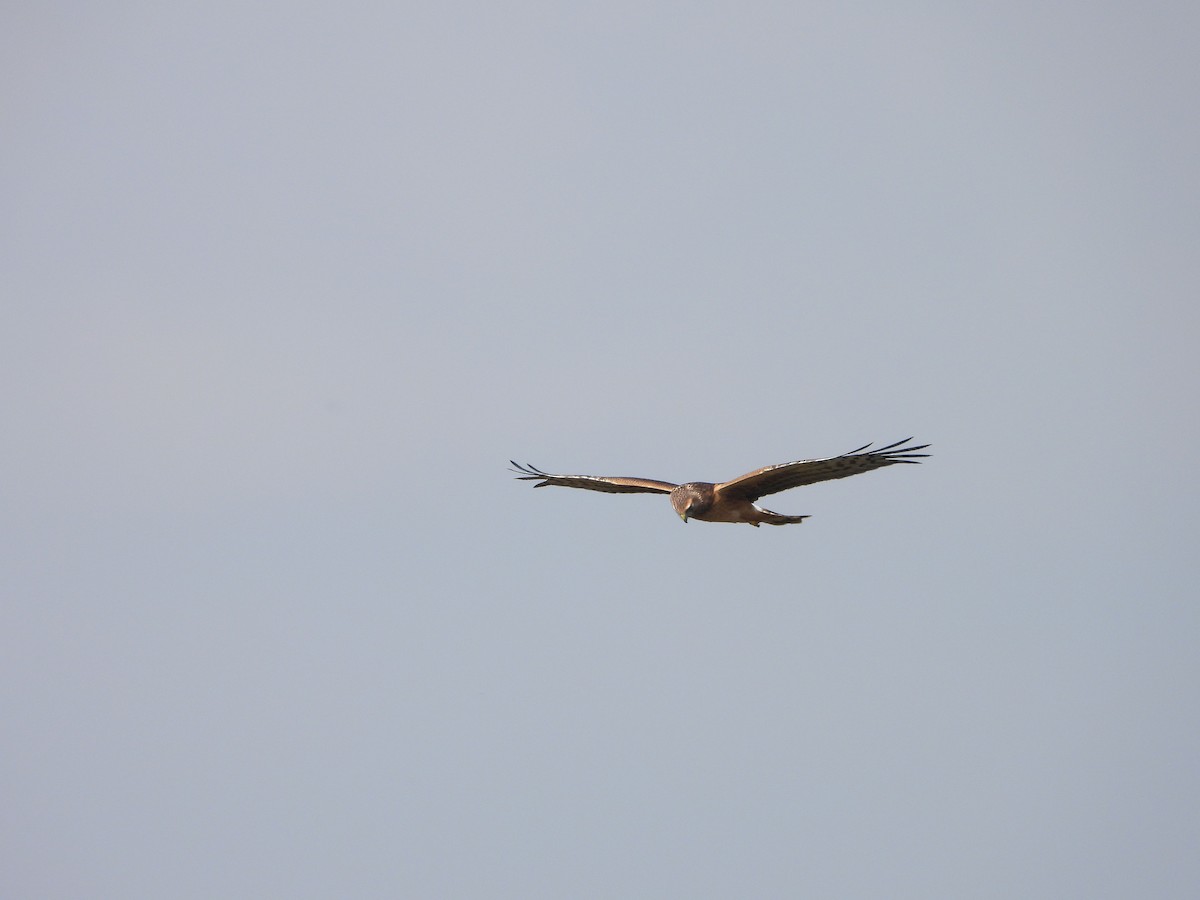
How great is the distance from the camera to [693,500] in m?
21.9

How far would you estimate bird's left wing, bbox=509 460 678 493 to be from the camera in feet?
77.7

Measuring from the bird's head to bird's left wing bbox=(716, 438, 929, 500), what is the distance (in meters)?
0.24

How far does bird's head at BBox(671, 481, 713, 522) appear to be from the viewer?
2183 cm

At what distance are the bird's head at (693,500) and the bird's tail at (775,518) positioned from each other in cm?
69

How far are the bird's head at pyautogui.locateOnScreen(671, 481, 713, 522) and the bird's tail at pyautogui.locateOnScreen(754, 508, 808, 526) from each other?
0.69m

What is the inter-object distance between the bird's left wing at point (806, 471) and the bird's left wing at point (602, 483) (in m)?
1.89

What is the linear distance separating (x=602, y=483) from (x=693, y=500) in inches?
112

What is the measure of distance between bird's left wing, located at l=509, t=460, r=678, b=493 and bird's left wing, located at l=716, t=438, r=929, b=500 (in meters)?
1.89

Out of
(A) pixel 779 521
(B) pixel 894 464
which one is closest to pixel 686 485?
(A) pixel 779 521

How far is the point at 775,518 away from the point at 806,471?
1261mm

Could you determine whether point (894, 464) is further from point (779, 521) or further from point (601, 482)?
point (601, 482)

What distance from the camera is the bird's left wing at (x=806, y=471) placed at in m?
20.1

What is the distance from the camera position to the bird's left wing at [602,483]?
2367 cm

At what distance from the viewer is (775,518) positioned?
22047 mm
